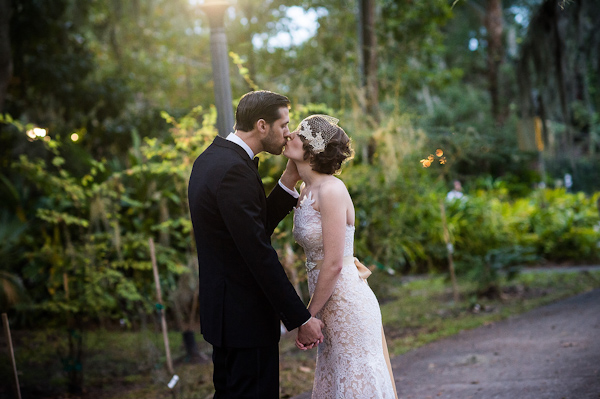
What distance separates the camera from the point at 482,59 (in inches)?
1316

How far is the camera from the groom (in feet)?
8.80

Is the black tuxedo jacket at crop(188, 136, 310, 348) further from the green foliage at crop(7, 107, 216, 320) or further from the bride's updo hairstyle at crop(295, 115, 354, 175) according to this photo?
the green foliage at crop(7, 107, 216, 320)

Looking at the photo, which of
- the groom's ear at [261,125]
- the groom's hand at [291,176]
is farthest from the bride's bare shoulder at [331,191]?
the groom's ear at [261,125]

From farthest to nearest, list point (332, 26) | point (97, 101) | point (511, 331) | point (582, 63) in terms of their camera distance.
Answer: point (332, 26)
point (97, 101)
point (511, 331)
point (582, 63)

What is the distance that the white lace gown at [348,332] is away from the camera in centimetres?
313

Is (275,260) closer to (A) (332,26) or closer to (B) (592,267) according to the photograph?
(B) (592,267)

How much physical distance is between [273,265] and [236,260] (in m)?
0.22

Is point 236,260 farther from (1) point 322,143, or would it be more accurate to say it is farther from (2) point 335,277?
(1) point 322,143

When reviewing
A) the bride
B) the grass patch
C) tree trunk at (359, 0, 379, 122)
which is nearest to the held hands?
the bride

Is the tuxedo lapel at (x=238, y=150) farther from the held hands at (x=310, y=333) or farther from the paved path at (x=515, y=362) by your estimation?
the paved path at (x=515, y=362)

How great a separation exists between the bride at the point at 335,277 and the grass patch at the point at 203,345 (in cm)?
197

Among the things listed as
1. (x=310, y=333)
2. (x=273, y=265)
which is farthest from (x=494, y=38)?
(x=273, y=265)

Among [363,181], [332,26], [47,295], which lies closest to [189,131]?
[363,181]

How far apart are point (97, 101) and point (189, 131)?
750 cm
